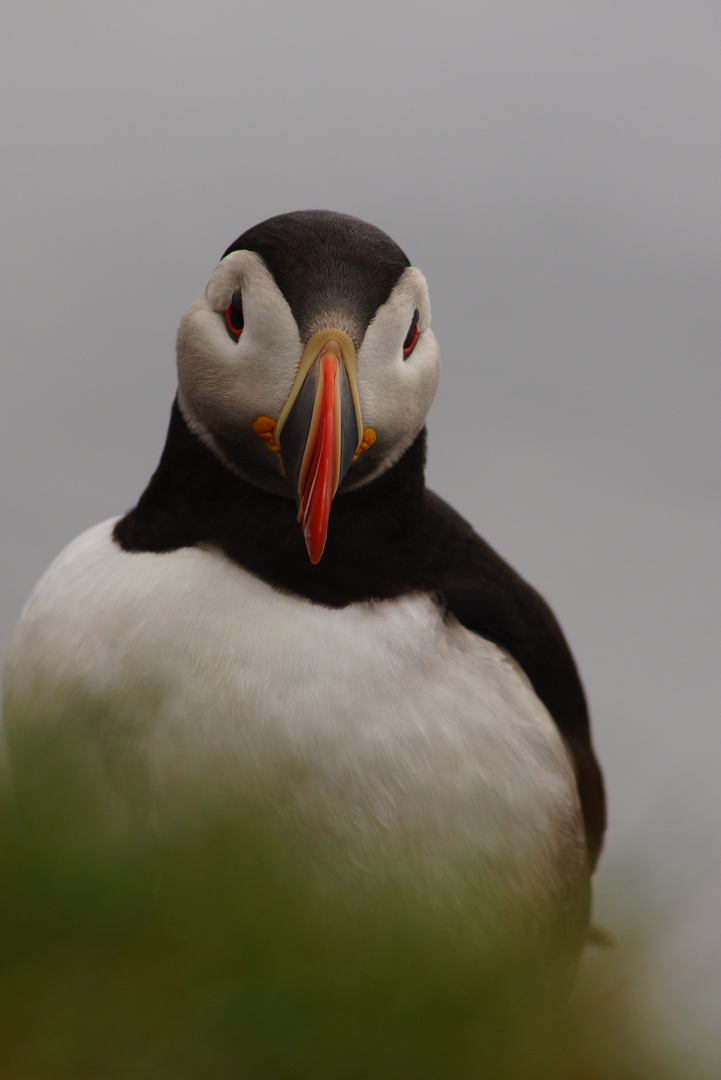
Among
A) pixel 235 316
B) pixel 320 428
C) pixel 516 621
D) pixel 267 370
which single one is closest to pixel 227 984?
pixel 320 428

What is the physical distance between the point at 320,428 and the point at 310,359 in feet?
0.39

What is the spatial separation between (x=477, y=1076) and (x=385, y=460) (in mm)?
1276

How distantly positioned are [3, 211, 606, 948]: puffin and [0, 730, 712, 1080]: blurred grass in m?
0.92

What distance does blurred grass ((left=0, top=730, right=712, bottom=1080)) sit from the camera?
338 millimetres

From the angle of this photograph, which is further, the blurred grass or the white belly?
the white belly

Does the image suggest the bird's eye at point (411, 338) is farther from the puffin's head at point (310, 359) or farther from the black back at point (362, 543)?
the black back at point (362, 543)

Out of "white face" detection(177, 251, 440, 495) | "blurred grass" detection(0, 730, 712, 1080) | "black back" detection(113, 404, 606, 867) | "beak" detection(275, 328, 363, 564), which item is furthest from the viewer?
"black back" detection(113, 404, 606, 867)

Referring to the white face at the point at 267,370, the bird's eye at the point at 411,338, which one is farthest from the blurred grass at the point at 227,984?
the bird's eye at the point at 411,338

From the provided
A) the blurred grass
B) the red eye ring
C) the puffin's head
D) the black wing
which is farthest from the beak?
the blurred grass

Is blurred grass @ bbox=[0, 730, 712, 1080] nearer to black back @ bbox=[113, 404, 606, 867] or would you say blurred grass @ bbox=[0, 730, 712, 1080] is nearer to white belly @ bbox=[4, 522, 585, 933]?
white belly @ bbox=[4, 522, 585, 933]

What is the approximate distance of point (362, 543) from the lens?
161 cm

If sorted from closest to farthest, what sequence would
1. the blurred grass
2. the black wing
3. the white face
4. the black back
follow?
the blurred grass < the white face < the black back < the black wing

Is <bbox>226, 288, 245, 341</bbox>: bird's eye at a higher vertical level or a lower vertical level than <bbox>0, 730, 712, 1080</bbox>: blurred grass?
higher

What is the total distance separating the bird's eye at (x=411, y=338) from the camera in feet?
5.21
